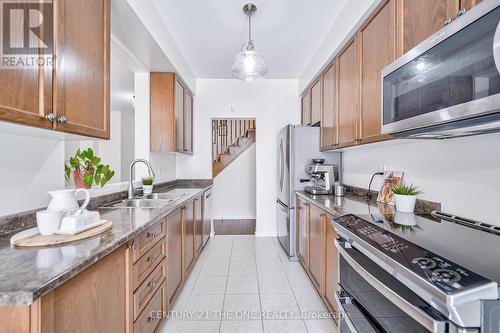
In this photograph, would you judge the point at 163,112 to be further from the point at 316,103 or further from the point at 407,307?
the point at 407,307

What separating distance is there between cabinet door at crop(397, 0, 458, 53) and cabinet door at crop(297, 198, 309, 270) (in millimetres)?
1682

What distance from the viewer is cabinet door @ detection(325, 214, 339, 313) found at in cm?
177

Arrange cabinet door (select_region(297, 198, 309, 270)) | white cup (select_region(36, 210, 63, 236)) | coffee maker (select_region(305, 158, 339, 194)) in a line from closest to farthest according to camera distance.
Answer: white cup (select_region(36, 210, 63, 236)) < cabinet door (select_region(297, 198, 309, 270)) < coffee maker (select_region(305, 158, 339, 194))

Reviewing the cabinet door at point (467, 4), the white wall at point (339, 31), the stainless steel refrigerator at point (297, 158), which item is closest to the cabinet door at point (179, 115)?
the stainless steel refrigerator at point (297, 158)

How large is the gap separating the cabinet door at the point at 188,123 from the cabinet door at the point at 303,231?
186 centimetres

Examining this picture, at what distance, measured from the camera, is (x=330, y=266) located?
6.13 feet

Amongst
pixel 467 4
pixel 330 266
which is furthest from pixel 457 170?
pixel 330 266

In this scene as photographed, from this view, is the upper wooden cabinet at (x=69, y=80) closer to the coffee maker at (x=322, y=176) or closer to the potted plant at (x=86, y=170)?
the potted plant at (x=86, y=170)

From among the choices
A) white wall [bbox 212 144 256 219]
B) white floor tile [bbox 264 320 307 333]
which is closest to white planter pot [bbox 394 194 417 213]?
white floor tile [bbox 264 320 307 333]

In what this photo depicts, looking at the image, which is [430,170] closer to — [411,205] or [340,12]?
[411,205]

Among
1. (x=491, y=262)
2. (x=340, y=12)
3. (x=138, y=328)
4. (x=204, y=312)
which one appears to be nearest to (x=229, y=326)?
(x=204, y=312)

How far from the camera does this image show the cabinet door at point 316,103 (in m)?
3.19

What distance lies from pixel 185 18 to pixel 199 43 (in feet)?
1.77
